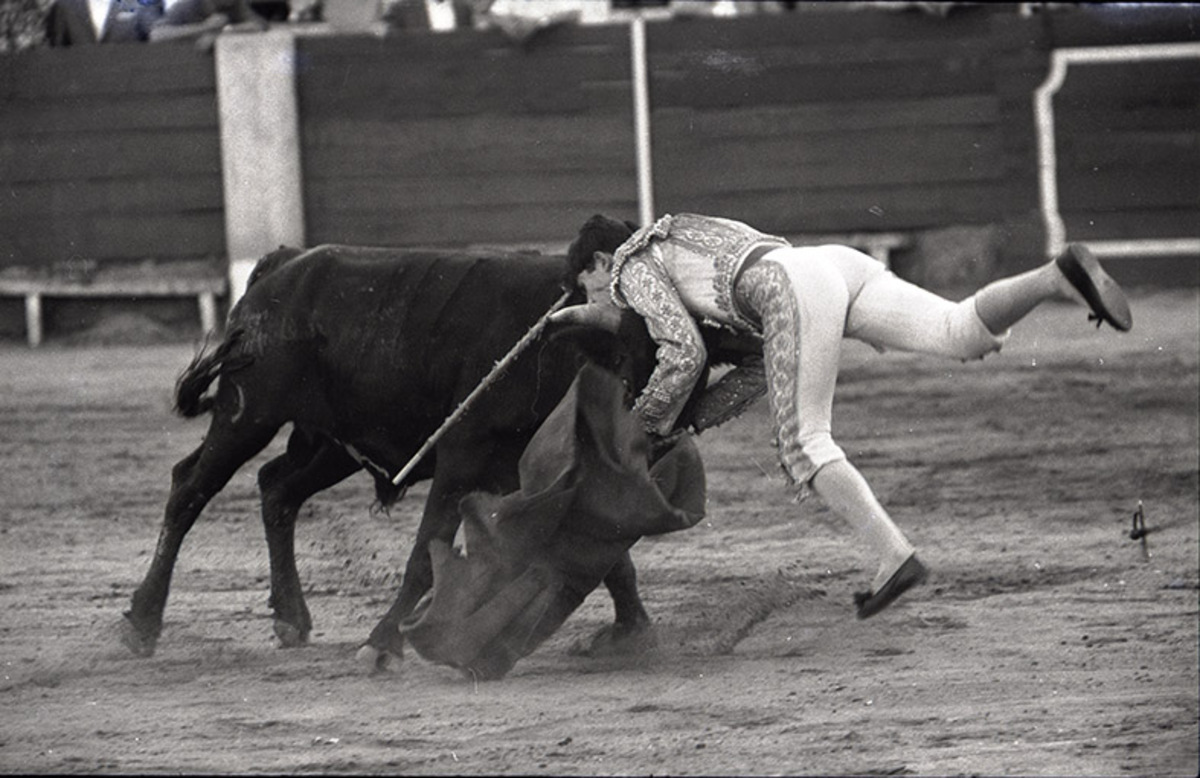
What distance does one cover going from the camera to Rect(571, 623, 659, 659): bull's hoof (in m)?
4.84

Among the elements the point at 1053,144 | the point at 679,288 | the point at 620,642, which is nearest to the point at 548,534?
the point at 620,642

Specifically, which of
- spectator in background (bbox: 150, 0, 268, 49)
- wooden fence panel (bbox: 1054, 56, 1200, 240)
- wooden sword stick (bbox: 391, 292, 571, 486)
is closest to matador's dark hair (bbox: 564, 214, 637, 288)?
wooden sword stick (bbox: 391, 292, 571, 486)

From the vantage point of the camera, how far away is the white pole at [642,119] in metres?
9.88

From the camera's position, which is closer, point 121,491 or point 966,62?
point 121,491

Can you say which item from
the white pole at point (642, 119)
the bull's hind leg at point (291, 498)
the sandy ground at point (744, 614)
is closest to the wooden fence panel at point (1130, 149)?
the sandy ground at point (744, 614)

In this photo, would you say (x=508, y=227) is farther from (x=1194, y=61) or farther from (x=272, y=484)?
(x=272, y=484)

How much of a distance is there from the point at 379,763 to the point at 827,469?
101 cm

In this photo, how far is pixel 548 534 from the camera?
4.53 m

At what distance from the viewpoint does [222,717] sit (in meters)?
4.25

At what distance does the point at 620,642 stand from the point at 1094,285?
1571mm

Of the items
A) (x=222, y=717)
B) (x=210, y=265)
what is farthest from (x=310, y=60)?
(x=222, y=717)

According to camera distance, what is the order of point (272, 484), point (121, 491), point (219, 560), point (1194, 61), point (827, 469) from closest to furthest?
1. point (827, 469)
2. point (272, 484)
3. point (219, 560)
4. point (121, 491)
5. point (1194, 61)

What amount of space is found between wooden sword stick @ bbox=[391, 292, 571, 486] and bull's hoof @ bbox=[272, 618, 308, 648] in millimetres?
490

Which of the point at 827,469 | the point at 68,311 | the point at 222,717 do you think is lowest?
the point at 68,311
